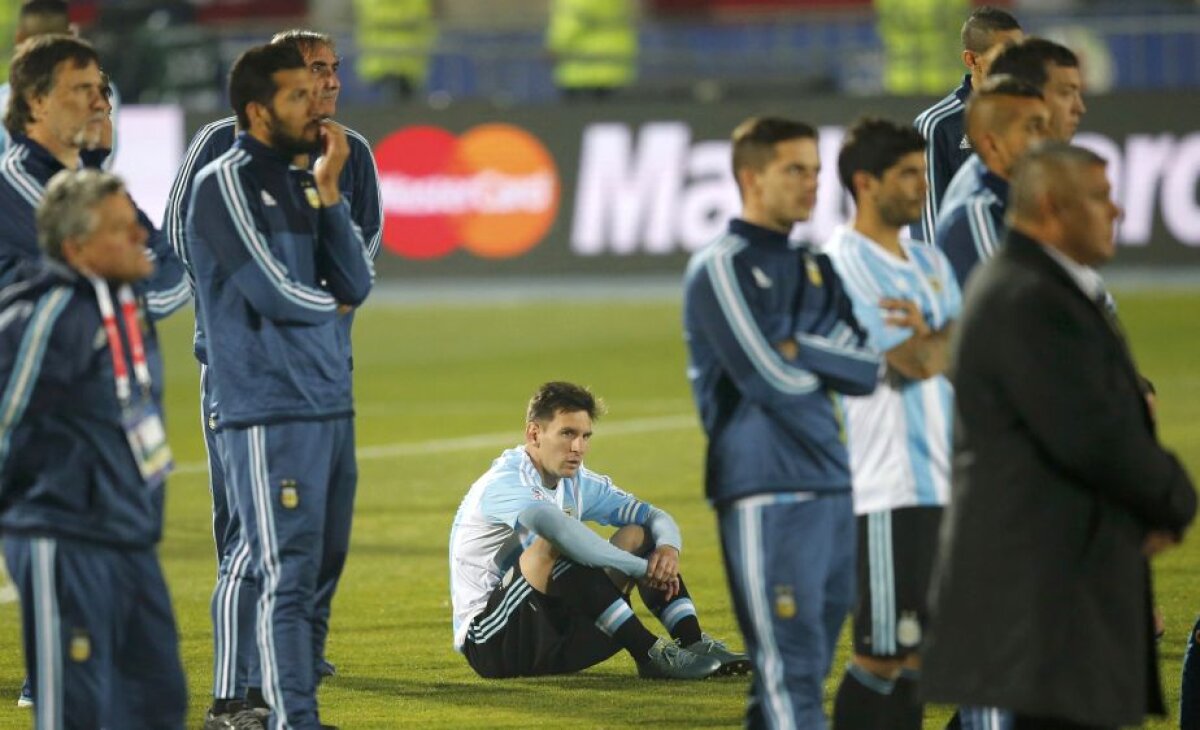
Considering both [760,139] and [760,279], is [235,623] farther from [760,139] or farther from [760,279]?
[760,139]

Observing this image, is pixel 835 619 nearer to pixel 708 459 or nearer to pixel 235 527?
pixel 708 459

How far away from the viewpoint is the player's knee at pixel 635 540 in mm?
8836

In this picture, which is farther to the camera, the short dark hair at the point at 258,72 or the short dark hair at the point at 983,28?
the short dark hair at the point at 983,28

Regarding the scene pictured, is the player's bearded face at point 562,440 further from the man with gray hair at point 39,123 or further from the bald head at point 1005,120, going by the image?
the bald head at point 1005,120

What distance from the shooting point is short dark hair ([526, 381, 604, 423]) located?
8.70 meters

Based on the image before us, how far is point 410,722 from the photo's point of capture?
792 cm

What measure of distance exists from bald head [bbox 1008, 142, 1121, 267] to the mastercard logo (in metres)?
18.4

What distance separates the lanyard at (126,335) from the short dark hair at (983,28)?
13.7 feet

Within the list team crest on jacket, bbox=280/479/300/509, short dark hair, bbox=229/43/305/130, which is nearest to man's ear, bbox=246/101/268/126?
short dark hair, bbox=229/43/305/130

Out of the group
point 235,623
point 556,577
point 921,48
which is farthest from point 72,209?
point 921,48

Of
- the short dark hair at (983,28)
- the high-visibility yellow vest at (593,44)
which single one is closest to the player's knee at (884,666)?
the short dark hair at (983,28)

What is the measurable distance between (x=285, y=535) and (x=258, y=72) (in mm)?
1444

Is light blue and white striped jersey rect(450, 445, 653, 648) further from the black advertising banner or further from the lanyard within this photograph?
the black advertising banner

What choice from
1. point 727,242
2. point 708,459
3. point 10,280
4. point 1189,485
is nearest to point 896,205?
point 727,242
